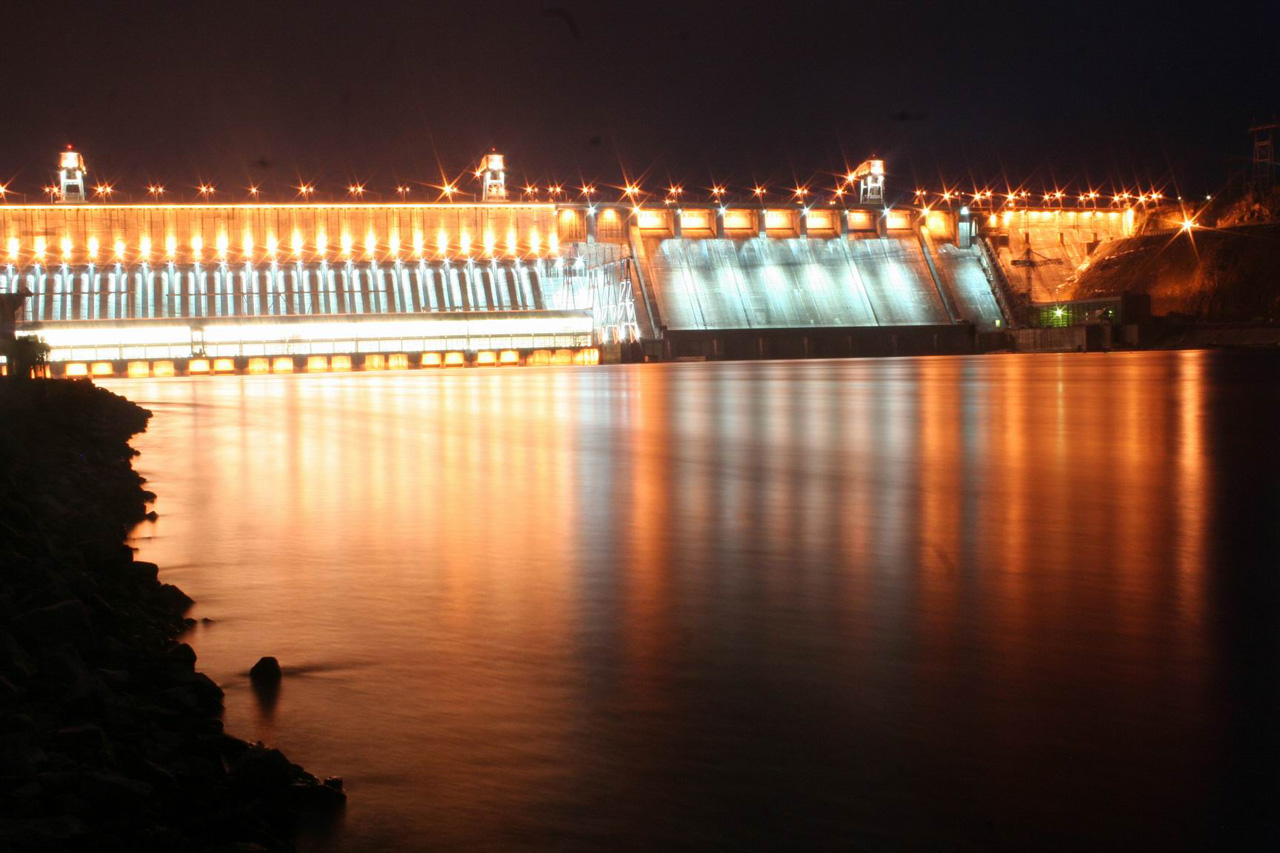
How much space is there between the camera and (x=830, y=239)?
278 feet

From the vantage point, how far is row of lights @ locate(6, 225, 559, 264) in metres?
74.4

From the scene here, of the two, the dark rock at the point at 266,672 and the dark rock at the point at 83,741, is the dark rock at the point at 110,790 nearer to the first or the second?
the dark rock at the point at 83,741

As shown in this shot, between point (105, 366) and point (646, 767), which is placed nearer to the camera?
point (646, 767)

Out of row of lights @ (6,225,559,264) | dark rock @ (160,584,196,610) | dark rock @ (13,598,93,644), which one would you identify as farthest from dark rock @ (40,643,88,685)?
row of lights @ (6,225,559,264)

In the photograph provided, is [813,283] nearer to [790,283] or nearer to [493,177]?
[790,283]

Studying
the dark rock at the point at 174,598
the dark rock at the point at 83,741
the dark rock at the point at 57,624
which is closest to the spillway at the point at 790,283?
the dark rock at the point at 174,598

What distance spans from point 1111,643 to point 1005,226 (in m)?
90.1

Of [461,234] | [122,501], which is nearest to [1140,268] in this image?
[461,234]

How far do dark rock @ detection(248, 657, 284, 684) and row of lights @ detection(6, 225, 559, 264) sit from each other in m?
76.6

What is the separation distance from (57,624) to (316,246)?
77560 mm

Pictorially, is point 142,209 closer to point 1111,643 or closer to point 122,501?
point 122,501

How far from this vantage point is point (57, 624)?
4.15 m

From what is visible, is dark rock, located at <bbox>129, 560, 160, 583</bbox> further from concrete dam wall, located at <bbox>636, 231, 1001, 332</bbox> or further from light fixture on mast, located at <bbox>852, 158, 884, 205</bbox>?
light fixture on mast, located at <bbox>852, 158, 884, 205</bbox>

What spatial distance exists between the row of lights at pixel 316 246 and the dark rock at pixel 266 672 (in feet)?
251
